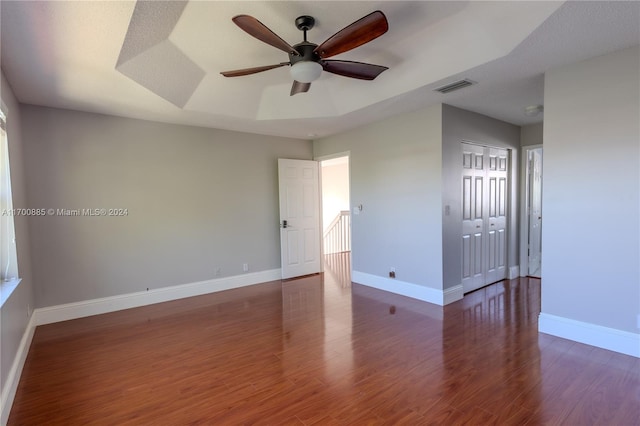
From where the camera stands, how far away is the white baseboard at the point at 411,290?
13.1ft

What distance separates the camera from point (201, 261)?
4.70 m

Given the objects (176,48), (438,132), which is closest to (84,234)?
(176,48)

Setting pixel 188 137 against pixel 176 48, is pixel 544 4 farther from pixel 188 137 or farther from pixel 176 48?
pixel 188 137

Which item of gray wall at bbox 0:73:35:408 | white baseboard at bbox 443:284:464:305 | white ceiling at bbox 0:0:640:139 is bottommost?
white baseboard at bbox 443:284:464:305

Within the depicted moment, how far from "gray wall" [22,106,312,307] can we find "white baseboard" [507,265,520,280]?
3.86 metres

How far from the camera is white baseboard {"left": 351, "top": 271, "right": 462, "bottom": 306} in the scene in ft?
13.1

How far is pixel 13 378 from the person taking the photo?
90.7 inches

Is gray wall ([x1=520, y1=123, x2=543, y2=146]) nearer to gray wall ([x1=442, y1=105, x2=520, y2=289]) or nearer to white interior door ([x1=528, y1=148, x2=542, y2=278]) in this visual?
white interior door ([x1=528, y1=148, x2=542, y2=278])

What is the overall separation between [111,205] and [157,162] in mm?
798

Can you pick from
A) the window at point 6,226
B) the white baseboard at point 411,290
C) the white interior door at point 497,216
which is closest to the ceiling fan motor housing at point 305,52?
the window at point 6,226

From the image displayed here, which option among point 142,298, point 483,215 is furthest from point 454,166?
point 142,298

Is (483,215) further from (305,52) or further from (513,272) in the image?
(305,52)

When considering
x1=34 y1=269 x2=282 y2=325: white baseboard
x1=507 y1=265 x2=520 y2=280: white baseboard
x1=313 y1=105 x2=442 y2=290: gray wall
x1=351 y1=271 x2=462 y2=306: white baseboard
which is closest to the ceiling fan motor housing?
x1=313 y1=105 x2=442 y2=290: gray wall

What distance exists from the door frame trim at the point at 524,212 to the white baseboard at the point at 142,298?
13.7ft
